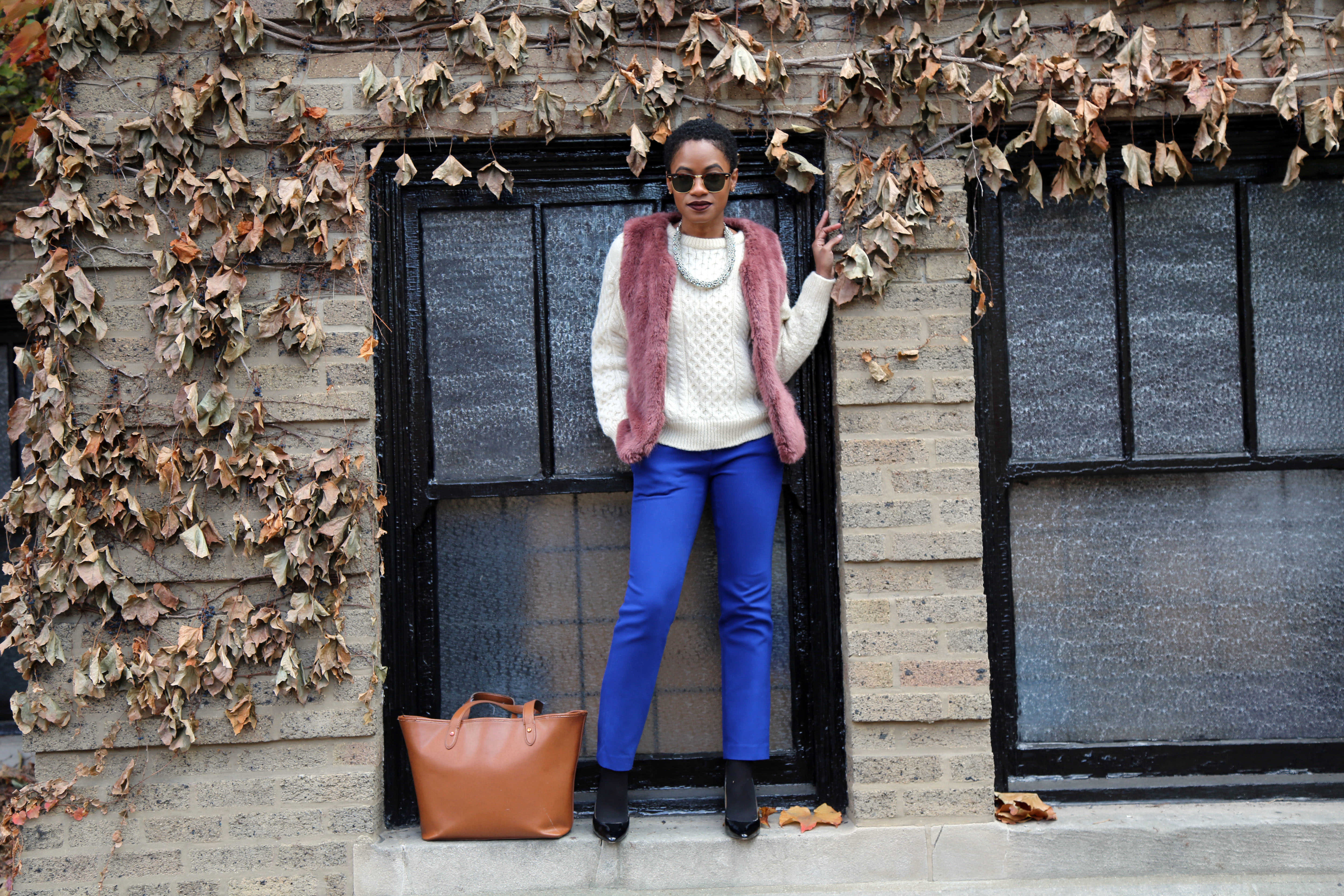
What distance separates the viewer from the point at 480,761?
108 inches

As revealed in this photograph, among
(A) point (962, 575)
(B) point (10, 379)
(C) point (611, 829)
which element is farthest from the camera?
(B) point (10, 379)

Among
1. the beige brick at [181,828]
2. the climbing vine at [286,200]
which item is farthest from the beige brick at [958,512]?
the beige brick at [181,828]

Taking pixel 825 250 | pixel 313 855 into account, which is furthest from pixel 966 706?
pixel 313 855

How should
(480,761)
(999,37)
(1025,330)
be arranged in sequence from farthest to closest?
1. (1025,330)
2. (999,37)
3. (480,761)

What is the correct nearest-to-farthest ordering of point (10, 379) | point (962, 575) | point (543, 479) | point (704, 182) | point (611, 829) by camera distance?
point (704, 182) → point (611, 829) → point (962, 575) → point (543, 479) → point (10, 379)

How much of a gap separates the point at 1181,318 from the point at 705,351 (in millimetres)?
1664

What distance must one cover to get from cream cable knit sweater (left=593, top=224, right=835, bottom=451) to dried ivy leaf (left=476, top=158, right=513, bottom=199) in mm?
434

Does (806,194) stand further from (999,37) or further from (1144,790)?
(1144,790)

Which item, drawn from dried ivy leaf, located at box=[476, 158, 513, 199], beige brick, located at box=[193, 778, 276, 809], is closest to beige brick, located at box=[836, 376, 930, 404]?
dried ivy leaf, located at box=[476, 158, 513, 199]

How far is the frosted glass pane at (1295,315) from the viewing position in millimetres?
3172

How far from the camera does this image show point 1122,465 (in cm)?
312

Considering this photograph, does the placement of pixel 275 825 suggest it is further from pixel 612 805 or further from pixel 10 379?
pixel 10 379

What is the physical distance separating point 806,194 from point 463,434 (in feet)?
4.49

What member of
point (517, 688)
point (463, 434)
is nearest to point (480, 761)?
point (517, 688)
